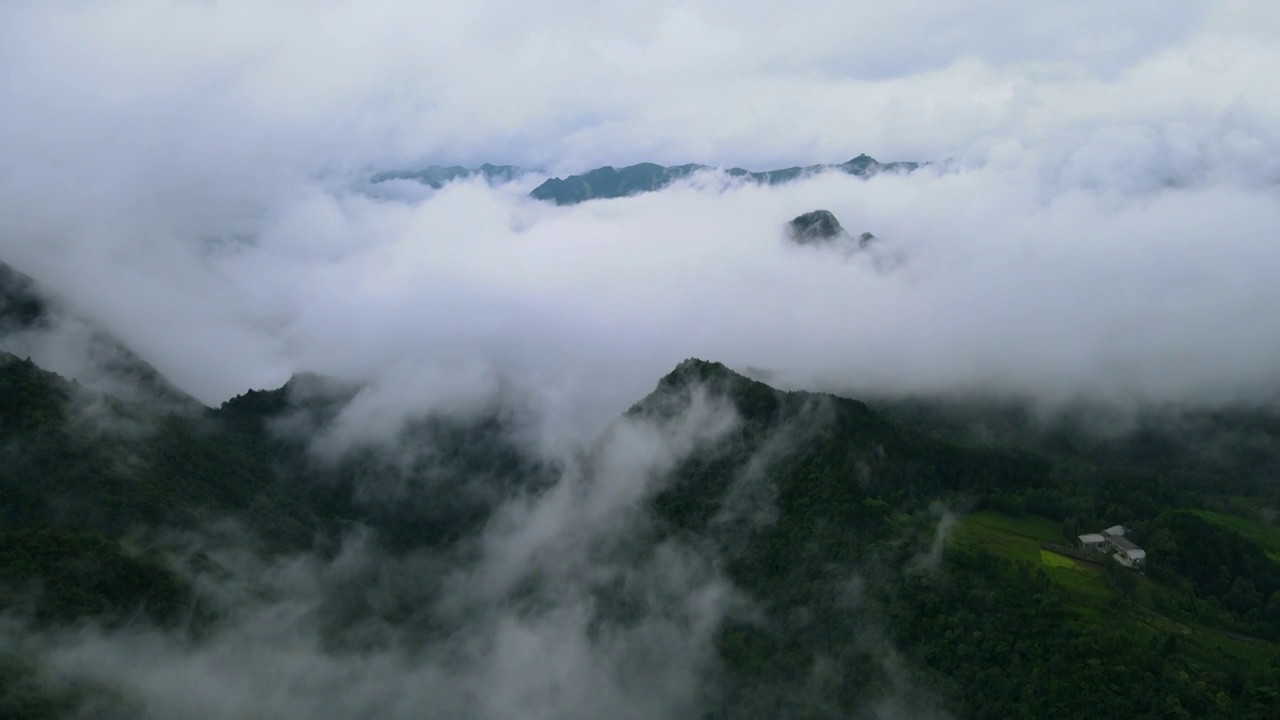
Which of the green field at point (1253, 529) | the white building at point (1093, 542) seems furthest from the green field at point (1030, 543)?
the green field at point (1253, 529)

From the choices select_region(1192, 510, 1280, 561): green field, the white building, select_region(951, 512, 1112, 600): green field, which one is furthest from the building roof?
select_region(1192, 510, 1280, 561): green field

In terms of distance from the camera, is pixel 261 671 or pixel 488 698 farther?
pixel 488 698

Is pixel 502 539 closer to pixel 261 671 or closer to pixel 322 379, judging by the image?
pixel 261 671

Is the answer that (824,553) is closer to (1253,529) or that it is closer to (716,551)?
(716,551)

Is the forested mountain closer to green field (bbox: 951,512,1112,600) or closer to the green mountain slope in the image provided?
the green mountain slope

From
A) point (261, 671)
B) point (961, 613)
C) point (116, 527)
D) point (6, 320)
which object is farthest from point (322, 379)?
point (961, 613)
